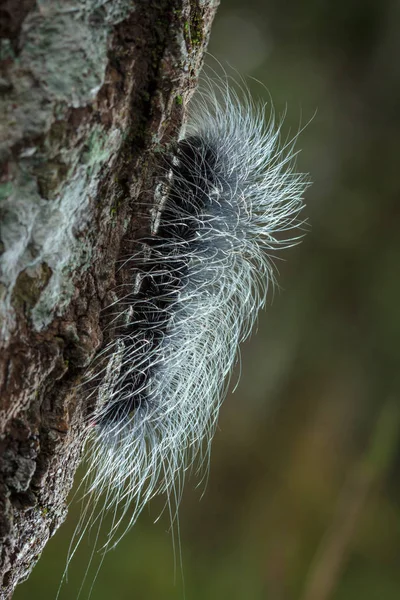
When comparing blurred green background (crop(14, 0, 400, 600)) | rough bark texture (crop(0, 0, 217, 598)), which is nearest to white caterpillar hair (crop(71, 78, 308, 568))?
rough bark texture (crop(0, 0, 217, 598))

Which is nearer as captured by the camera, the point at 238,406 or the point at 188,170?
the point at 188,170

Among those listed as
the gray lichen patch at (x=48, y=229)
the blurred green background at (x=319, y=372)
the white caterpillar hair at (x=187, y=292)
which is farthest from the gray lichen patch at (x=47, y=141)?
the blurred green background at (x=319, y=372)

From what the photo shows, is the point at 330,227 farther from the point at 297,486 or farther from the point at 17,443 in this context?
the point at 17,443

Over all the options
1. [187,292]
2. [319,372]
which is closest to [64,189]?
[187,292]

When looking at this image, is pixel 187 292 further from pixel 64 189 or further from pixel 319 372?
pixel 319 372

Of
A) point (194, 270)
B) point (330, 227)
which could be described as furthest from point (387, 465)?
point (194, 270)

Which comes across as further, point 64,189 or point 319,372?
point 319,372

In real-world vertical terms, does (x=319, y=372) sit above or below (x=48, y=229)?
above
